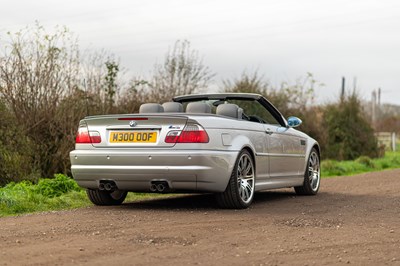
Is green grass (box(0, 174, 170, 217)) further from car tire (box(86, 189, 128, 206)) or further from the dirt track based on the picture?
the dirt track

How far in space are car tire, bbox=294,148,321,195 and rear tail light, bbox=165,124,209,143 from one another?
11.5 ft

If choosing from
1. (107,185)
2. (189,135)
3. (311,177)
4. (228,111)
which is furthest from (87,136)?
(311,177)

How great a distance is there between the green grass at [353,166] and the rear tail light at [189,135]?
1021 centimetres

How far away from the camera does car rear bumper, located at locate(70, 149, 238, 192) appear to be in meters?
9.10

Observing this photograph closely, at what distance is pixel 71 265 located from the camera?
5672 millimetres

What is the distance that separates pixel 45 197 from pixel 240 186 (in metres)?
2.98

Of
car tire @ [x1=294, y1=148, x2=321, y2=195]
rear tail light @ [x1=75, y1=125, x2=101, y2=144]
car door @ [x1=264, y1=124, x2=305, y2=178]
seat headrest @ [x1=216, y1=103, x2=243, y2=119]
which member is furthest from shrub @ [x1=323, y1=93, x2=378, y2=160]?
rear tail light @ [x1=75, y1=125, x2=101, y2=144]

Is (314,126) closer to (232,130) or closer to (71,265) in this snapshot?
(232,130)

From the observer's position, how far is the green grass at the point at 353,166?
1989 centimetres

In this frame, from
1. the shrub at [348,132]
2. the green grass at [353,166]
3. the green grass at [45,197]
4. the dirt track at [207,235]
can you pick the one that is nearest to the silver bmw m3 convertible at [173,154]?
the dirt track at [207,235]

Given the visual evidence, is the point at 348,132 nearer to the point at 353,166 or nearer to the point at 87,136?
the point at 353,166

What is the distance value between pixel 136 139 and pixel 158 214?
98 cm

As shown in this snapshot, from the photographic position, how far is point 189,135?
918cm

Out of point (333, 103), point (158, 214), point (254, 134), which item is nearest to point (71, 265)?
point (158, 214)
